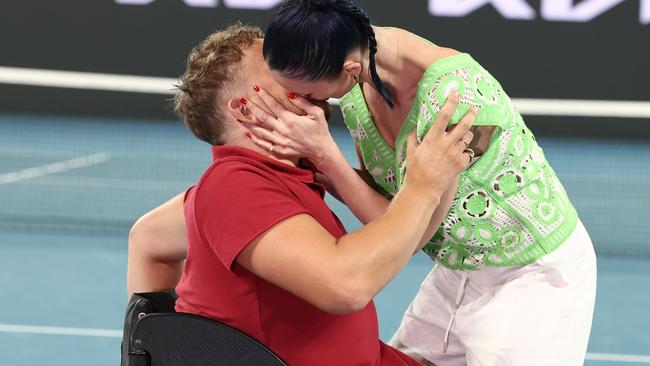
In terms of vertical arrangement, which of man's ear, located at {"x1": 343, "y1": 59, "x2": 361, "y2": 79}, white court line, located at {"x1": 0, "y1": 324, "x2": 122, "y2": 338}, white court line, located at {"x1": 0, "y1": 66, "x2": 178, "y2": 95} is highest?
man's ear, located at {"x1": 343, "y1": 59, "x2": 361, "y2": 79}

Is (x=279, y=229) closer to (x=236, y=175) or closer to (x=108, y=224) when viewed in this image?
(x=236, y=175)

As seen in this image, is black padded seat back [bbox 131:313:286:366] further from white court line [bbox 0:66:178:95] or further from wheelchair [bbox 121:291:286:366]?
white court line [bbox 0:66:178:95]

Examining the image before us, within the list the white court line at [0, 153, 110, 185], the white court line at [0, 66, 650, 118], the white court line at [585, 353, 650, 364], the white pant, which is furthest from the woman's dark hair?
the white court line at [0, 153, 110, 185]

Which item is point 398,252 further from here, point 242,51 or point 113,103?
point 113,103

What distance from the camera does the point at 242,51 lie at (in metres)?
2.66

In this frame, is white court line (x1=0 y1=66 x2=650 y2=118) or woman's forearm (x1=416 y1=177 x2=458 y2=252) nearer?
woman's forearm (x1=416 y1=177 x2=458 y2=252)

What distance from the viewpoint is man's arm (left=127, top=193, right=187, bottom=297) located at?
312cm

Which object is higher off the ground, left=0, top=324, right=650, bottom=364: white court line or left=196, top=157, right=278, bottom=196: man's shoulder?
left=196, top=157, right=278, bottom=196: man's shoulder

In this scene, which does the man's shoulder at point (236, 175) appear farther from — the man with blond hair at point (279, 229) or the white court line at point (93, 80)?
the white court line at point (93, 80)

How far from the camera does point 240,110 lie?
2.63 metres

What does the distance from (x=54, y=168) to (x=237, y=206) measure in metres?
9.07

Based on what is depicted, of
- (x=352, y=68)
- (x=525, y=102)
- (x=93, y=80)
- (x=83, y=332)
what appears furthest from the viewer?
(x=93, y=80)

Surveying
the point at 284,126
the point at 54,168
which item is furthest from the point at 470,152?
the point at 54,168

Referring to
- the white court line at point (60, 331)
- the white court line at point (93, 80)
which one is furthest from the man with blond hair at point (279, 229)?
the white court line at point (93, 80)
